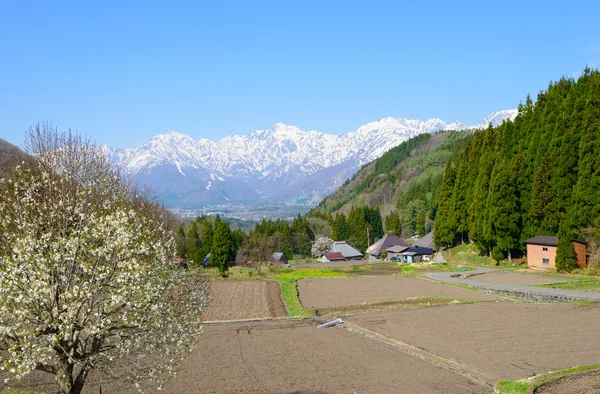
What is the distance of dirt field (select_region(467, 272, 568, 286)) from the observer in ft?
152

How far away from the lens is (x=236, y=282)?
55.3 m

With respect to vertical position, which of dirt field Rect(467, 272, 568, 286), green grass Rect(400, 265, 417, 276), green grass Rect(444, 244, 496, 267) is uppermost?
green grass Rect(444, 244, 496, 267)

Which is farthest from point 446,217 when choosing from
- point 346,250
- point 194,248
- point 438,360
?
point 438,360

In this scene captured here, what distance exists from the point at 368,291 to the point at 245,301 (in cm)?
1198

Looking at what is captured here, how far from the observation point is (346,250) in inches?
4348

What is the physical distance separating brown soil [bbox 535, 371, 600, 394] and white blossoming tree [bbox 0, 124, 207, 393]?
12109 millimetres

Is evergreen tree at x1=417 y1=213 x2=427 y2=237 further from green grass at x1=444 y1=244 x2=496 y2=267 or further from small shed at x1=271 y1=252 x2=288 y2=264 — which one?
green grass at x1=444 y1=244 x2=496 y2=267

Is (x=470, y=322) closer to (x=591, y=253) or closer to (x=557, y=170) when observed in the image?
(x=591, y=253)

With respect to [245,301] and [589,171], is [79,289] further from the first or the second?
[589,171]

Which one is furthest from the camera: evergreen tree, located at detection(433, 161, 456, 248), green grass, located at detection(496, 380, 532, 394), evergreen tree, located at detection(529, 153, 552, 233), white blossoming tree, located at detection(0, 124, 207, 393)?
evergreen tree, located at detection(433, 161, 456, 248)

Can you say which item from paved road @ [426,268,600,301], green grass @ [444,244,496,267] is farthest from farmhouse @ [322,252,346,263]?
paved road @ [426,268,600,301]

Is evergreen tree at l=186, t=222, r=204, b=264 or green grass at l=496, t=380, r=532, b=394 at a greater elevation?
evergreen tree at l=186, t=222, r=204, b=264

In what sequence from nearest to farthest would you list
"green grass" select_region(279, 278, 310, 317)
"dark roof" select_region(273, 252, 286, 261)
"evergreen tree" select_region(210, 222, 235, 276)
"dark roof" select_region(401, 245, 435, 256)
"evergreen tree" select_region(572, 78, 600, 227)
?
"green grass" select_region(279, 278, 310, 317), "evergreen tree" select_region(572, 78, 600, 227), "evergreen tree" select_region(210, 222, 235, 276), "dark roof" select_region(401, 245, 435, 256), "dark roof" select_region(273, 252, 286, 261)

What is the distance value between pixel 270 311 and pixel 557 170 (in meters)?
40.3
